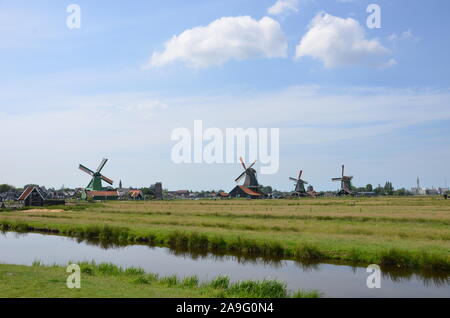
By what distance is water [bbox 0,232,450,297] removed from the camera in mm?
15375

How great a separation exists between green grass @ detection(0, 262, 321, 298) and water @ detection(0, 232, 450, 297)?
2.24m

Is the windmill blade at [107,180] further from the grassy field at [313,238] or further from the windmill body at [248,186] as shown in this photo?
the grassy field at [313,238]

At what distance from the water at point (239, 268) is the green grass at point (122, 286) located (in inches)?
88.0

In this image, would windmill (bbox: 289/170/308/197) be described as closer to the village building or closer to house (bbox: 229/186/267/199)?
house (bbox: 229/186/267/199)

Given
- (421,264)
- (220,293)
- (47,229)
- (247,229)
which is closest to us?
(220,293)

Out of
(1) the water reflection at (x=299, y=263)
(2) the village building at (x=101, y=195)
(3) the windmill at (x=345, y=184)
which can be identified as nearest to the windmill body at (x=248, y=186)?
(3) the windmill at (x=345, y=184)

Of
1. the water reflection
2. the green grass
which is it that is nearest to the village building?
the water reflection

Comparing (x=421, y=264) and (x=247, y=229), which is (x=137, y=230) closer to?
(x=247, y=229)

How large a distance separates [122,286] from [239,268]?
24.1 feet

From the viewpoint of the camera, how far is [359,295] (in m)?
14.4

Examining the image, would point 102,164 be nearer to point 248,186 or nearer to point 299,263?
point 248,186
